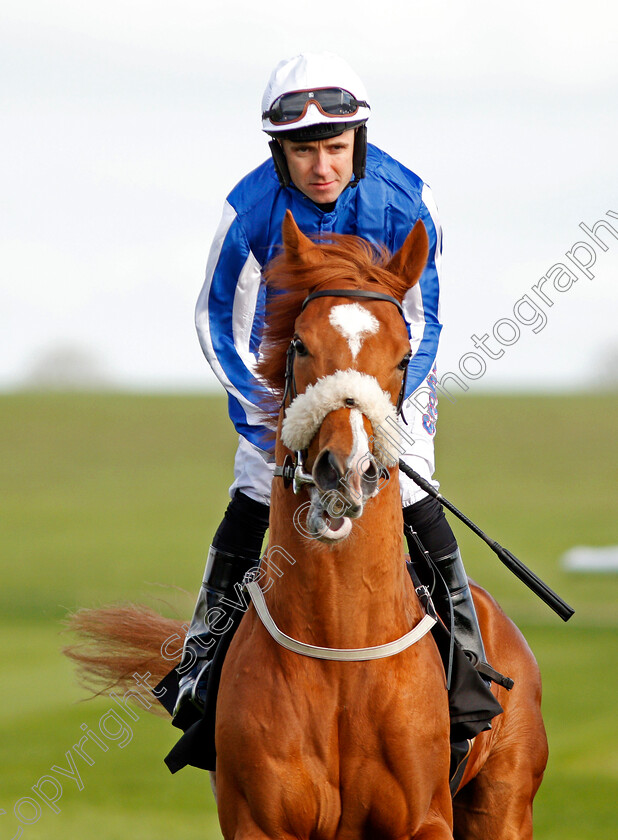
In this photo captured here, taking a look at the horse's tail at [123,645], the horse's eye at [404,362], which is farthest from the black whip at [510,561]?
the horse's tail at [123,645]

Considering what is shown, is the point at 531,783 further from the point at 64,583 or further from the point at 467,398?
the point at 467,398

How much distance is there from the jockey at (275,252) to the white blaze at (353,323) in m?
0.65

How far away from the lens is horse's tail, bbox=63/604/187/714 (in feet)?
16.7

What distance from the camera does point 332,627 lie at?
3500 mm

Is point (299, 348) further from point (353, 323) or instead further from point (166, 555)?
point (166, 555)

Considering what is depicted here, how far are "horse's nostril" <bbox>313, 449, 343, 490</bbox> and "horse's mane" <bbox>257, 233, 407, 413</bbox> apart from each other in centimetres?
61

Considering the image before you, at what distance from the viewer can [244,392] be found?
13.3ft

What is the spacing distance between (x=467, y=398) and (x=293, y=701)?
46905 mm

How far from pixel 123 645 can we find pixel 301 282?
240 cm

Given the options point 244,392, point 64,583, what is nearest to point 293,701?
point 244,392

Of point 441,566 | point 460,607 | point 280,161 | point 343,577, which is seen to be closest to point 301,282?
point 280,161

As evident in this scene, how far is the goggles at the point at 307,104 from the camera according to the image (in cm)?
405

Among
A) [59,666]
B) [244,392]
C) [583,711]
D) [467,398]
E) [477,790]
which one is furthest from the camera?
[467,398]

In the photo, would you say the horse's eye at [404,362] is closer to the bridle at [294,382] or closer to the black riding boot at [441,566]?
the bridle at [294,382]
